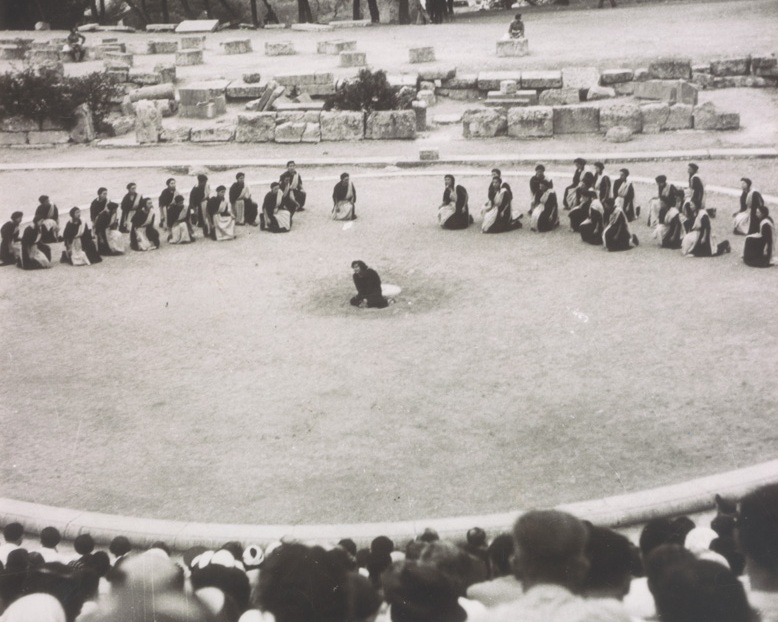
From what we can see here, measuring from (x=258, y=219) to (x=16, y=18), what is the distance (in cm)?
2976

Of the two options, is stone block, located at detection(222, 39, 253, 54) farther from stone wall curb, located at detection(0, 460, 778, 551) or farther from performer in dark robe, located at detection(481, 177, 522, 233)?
stone wall curb, located at detection(0, 460, 778, 551)

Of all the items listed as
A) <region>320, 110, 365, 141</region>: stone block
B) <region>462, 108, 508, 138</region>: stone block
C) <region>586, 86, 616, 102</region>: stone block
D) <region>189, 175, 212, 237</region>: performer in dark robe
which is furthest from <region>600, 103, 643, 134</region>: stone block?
<region>189, 175, 212, 237</region>: performer in dark robe

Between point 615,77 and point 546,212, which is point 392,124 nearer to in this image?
point 615,77

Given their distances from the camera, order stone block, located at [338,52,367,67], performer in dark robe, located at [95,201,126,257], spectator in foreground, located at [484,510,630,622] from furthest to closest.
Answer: stone block, located at [338,52,367,67], performer in dark robe, located at [95,201,126,257], spectator in foreground, located at [484,510,630,622]

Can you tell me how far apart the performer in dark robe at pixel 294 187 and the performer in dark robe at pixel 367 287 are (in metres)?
4.04

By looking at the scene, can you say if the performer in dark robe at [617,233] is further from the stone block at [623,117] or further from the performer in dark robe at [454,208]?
the stone block at [623,117]

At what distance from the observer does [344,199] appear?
15.1 metres

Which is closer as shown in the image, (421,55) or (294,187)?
(294,187)

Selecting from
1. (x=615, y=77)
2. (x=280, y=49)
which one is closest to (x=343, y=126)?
(x=615, y=77)

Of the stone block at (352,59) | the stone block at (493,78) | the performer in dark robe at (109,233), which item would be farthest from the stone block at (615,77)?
the performer in dark robe at (109,233)

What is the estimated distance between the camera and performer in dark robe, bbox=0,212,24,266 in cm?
1368

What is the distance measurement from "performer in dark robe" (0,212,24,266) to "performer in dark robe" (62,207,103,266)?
2.31 ft

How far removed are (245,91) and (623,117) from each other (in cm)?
1055

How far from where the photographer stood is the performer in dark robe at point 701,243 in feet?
41.2
